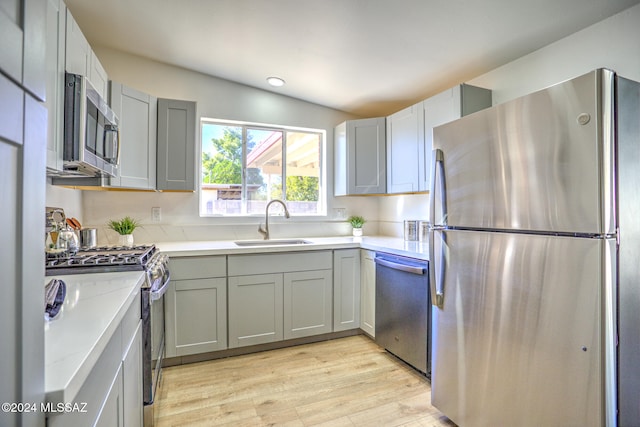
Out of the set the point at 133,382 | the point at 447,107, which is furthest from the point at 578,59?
the point at 133,382

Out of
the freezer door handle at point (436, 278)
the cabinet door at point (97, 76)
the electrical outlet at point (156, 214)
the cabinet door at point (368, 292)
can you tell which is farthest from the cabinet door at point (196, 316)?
the freezer door handle at point (436, 278)

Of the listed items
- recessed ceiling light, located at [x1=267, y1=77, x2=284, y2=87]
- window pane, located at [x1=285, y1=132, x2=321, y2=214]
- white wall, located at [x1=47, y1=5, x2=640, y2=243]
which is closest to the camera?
white wall, located at [x1=47, y1=5, x2=640, y2=243]

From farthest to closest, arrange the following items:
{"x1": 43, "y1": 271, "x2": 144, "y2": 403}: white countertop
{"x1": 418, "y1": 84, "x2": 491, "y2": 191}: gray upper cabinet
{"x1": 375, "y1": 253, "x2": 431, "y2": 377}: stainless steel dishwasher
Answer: {"x1": 418, "y1": 84, "x2": 491, "y2": 191}: gray upper cabinet → {"x1": 375, "y1": 253, "x2": 431, "y2": 377}: stainless steel dishwasher → {"x1": 43, "y1": 271, "x2": 144, "y2": 403}: white countertop

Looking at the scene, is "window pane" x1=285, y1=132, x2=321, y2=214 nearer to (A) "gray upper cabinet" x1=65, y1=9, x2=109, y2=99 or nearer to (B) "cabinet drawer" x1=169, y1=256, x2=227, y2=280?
(B) "cabinet drawer" x1=169, y1=256, x2=227, y2=280

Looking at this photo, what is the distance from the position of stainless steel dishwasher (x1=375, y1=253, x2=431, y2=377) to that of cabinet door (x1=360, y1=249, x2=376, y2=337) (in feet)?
0.26

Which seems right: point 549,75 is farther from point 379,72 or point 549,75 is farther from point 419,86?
point 379,72

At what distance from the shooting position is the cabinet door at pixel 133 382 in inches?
43.2

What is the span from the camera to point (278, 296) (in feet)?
8.44

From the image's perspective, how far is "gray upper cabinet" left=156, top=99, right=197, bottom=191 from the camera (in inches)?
99.6

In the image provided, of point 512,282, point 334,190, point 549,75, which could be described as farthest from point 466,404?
point 334,190

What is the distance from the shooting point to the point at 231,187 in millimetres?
3111

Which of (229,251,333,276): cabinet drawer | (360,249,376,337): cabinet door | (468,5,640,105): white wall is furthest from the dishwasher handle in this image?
(468,5,640,105): white wall

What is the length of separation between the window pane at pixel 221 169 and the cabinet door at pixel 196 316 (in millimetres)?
913

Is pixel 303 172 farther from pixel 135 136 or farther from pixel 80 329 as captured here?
pixel 80 329
